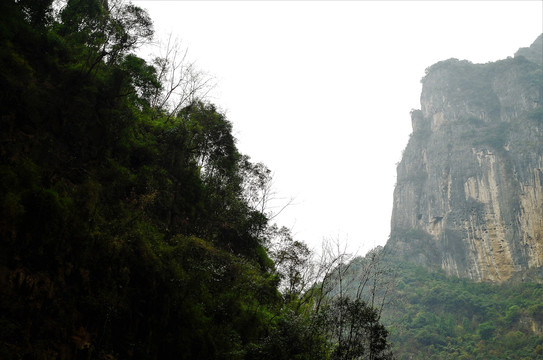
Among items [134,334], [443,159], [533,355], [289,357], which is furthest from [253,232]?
[443,159]

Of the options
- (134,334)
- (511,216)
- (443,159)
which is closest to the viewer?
(134,334)

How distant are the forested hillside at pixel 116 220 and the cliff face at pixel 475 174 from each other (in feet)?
181

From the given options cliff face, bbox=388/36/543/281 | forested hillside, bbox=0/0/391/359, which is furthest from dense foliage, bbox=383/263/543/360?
forested hillside, bbox=0/0/391/359

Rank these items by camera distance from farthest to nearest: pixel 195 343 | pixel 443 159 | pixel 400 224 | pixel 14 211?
pixel 400 224, pixel 443 159, pixel 195 343, pixel 14 211

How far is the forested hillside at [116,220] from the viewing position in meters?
5.81

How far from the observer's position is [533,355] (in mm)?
36281

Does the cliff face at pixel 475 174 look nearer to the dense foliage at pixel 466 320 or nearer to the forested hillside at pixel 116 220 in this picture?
the dense foliage at pixel 466 320

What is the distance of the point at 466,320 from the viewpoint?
51125mm

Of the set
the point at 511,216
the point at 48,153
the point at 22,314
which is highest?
the point at 511,216

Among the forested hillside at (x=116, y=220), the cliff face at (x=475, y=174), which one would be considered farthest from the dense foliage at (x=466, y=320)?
the forested hillside at (x=116, y=220)

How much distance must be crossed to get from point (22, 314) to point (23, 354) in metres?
0.57

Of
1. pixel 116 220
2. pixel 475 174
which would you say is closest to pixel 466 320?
pixel 475 174

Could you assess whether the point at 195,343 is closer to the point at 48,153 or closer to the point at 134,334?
the point at 134,334

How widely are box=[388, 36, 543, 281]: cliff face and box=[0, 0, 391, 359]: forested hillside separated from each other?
5504 cm
